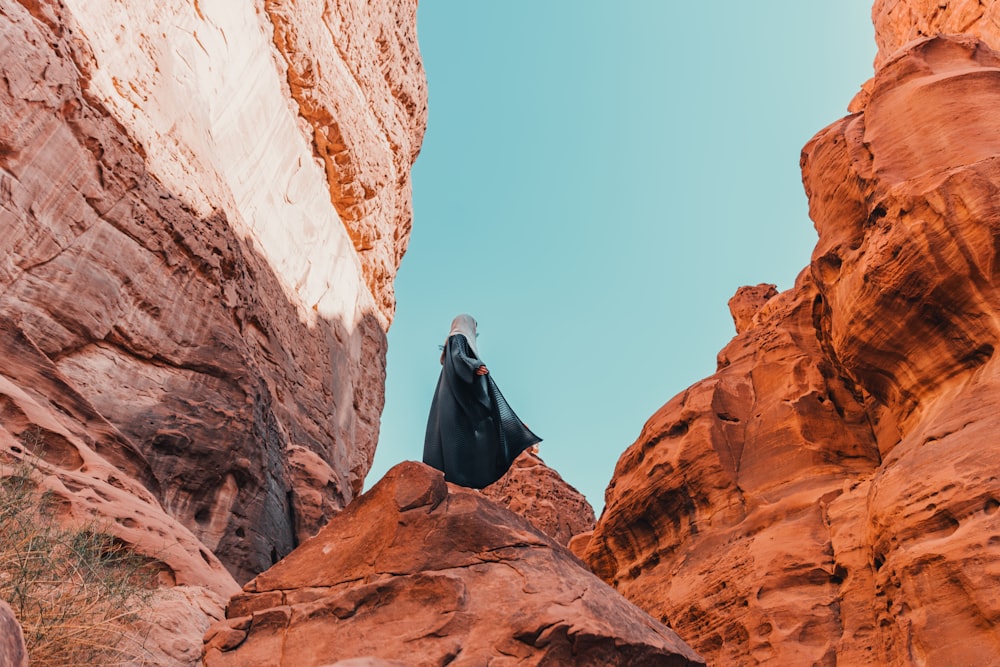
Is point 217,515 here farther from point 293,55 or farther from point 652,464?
point 293,55

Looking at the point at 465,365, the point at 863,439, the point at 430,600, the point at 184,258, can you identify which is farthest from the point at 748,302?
the point at 430,600

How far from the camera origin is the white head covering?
754 cm

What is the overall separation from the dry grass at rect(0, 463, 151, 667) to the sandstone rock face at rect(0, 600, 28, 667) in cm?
97

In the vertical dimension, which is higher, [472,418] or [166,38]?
[166,38]

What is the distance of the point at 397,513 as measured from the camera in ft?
18.8

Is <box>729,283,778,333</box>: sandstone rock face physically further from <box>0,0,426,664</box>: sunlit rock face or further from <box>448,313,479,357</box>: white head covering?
<box>448,313,479,357</box>: white head covering

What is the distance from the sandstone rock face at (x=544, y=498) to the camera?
2992cm

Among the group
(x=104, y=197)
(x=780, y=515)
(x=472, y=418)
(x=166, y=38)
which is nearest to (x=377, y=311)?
(x=166, y=38)

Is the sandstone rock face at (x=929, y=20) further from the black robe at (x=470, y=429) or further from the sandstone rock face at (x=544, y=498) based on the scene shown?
the sandstone rock face at (x=544, y=498)

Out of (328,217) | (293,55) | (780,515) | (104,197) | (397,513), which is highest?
(293,55)

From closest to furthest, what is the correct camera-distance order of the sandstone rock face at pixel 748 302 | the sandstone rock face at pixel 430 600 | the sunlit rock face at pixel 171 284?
the sandstone rock face at pixel 430 600 < the sunlit rock face at pixel 171 284 < the sandstone rock face at pixel 748 302

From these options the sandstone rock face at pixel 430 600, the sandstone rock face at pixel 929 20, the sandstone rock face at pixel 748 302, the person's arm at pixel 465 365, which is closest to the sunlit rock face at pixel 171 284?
the sandstone rock face at pixel 430 600

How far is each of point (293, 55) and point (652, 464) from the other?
50.2 ft

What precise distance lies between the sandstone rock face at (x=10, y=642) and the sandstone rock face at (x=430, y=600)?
1.60m
